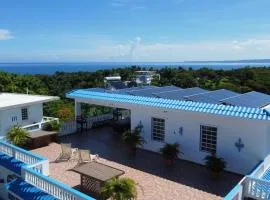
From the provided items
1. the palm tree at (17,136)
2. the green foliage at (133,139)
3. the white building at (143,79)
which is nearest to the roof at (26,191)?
the palm tree at (17,136)

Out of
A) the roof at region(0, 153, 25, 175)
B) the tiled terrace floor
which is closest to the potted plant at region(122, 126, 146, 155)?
the tiled terrace floor

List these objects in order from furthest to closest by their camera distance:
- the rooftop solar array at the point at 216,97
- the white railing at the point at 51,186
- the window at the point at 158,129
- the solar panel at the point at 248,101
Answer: the window at the point at 158,129 < the rooftop solar array at the point at 216,97 < the solar panel at the point at 248,101 < the white railing at the point at 51,186

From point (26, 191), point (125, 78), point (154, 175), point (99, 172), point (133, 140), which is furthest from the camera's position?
point (125, 78)

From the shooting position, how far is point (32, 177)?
11.8 m

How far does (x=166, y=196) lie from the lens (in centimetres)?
1080

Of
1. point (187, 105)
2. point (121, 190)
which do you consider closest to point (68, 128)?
point (187, 105)

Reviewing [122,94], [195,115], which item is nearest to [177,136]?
[195,115]

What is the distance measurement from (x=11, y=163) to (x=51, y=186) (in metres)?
4.20

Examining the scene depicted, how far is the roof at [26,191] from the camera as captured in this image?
11163 mm

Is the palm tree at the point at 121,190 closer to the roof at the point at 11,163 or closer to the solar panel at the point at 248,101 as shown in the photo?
the roof at the point at 11,163

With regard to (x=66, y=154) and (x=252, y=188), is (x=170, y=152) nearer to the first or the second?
(x=252, y=188)

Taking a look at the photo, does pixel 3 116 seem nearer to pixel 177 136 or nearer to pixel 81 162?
pixel 81 162

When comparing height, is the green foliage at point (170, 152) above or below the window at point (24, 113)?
below

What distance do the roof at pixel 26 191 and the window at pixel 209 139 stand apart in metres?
7.37
